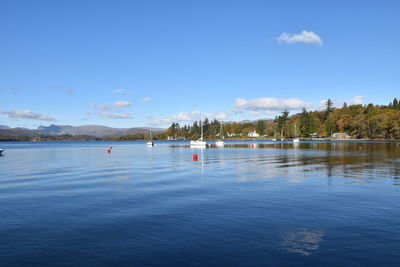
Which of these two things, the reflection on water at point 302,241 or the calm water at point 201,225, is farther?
the reflection on water at point 302,241

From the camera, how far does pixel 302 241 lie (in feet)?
48.2

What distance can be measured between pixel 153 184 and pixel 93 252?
1995 centimetres

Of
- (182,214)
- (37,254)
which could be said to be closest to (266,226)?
(182,214)

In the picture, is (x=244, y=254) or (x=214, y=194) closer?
(x=244, y=254)

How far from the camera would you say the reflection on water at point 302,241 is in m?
13.7

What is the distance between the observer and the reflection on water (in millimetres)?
13734

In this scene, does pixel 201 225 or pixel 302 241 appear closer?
pixel 302 241

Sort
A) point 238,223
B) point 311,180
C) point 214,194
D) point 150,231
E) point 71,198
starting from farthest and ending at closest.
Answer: point 311,180 → point 214,194 → point 71,198 → point 238,223 → point 150,231

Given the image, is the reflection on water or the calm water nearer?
the calm water

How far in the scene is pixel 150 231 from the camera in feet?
54.1

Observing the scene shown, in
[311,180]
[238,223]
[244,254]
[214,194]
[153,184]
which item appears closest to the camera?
[244,254]

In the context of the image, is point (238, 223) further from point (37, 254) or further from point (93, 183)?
point (93, 183)

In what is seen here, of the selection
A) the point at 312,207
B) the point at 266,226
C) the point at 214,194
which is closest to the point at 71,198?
the point at 214,194

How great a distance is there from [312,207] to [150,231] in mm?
11931
